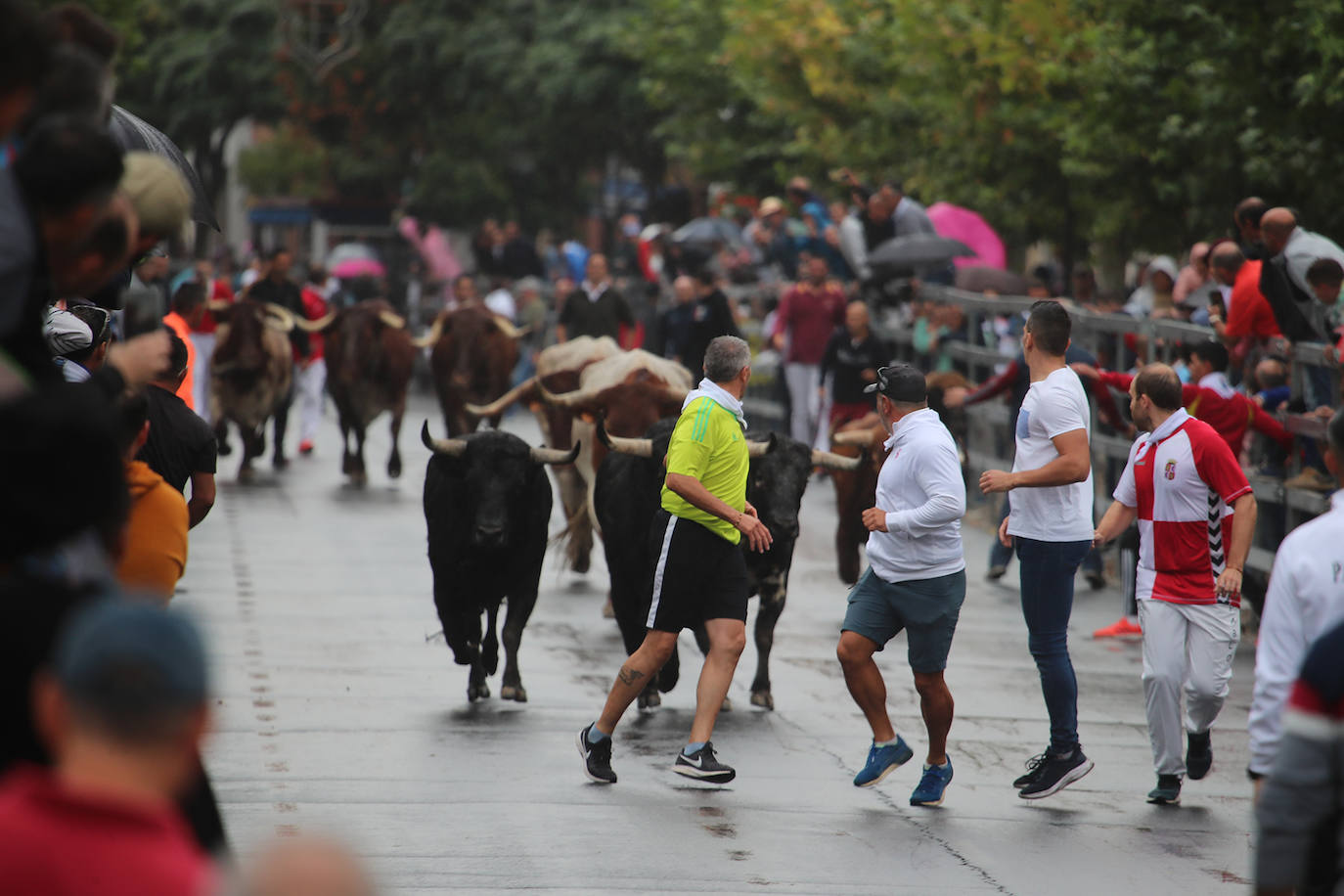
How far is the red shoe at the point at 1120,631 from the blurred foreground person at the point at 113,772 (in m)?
10.7

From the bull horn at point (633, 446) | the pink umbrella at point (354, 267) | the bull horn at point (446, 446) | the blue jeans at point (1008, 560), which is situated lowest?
the pink umbrella at point (354, 267)

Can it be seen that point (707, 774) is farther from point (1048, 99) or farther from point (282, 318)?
point (1048, 99)

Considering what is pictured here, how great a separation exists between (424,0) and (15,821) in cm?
3973

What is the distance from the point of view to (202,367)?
65.2ft

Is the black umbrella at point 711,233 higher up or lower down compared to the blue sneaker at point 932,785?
higher up

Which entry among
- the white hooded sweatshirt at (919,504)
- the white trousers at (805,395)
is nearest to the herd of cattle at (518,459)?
the white hooded sweatshirt at (919,504)

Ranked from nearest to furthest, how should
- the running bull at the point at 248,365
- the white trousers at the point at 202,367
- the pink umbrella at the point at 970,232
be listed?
the white trousers at the point at 202,367
the running bull at the point at 248,365
the pink umbrella at the point at 970,232

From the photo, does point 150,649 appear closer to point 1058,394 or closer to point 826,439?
point 1058,394

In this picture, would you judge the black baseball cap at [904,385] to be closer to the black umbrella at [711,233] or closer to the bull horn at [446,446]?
the bull horn at [446,446]

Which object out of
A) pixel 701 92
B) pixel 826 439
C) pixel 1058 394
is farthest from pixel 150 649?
pixel 701 92

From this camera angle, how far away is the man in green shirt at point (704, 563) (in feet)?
27.8

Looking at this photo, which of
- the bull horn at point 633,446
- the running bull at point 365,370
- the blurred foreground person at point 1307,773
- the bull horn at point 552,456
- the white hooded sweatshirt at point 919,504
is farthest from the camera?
the running bull at point 365,370

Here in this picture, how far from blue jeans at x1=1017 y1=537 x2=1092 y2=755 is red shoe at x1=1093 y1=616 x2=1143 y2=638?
15.0 ft

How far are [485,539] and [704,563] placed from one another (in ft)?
6.34
